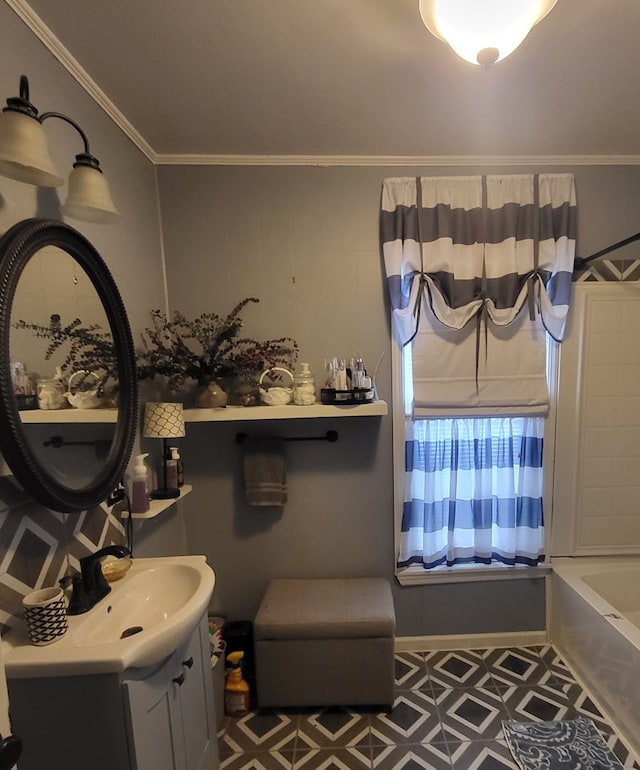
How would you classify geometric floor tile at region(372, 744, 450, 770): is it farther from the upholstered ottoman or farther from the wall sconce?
the wall sconce

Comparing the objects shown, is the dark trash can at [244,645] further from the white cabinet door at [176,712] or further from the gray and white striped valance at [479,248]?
the gray and white striped valance at [479,248]

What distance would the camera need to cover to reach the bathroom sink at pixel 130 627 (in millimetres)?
957

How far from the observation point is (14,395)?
99cm

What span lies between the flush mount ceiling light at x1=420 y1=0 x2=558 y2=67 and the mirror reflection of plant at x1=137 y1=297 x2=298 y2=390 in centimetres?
129

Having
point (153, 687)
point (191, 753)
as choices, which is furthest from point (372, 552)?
point (153, 687)

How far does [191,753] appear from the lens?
1304mm

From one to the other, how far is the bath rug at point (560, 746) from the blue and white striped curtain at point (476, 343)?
704 millimetres

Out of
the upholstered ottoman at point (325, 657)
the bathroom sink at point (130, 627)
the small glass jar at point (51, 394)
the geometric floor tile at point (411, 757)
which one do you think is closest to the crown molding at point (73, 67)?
the small glass jar at point (51, 394)

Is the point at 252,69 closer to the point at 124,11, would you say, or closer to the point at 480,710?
the point at 124,11

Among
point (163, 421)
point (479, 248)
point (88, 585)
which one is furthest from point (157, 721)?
point (479, 248)

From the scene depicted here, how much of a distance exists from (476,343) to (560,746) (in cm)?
179

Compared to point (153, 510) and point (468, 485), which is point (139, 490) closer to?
point (153, 510)

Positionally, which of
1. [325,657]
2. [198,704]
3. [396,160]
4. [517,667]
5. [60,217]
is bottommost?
[517,667]

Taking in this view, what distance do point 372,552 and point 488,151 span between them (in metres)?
2.17
